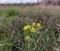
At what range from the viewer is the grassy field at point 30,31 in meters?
3.56

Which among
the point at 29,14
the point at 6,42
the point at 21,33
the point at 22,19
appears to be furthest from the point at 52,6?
the point at 6,42

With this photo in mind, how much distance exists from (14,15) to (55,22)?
892mm

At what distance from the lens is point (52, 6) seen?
5.55 m

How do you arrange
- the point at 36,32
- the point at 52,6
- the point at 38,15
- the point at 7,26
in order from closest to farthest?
1. the point at 36,32
2. the point at 7,26
3. the point at 38,15
4. the point at 52,6

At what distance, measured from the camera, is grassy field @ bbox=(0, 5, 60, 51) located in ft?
11.7

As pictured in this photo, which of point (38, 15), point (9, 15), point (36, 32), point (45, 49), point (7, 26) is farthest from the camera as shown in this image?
point (9, 15)

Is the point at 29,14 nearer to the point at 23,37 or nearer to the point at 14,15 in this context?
the point at 14,15

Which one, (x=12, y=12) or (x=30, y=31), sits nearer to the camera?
(x=30, y=31)

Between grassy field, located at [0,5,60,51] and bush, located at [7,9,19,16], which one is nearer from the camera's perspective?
grassy field, located at [0,5,60,51]

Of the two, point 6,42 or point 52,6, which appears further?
point 52,6

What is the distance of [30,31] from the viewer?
3.71 metres

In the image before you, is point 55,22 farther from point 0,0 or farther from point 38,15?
point 0,0

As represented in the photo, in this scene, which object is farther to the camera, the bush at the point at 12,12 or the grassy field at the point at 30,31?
the bush at the point at 12,12

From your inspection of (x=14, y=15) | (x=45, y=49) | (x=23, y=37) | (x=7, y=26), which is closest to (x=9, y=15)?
(x=14, y=15)
